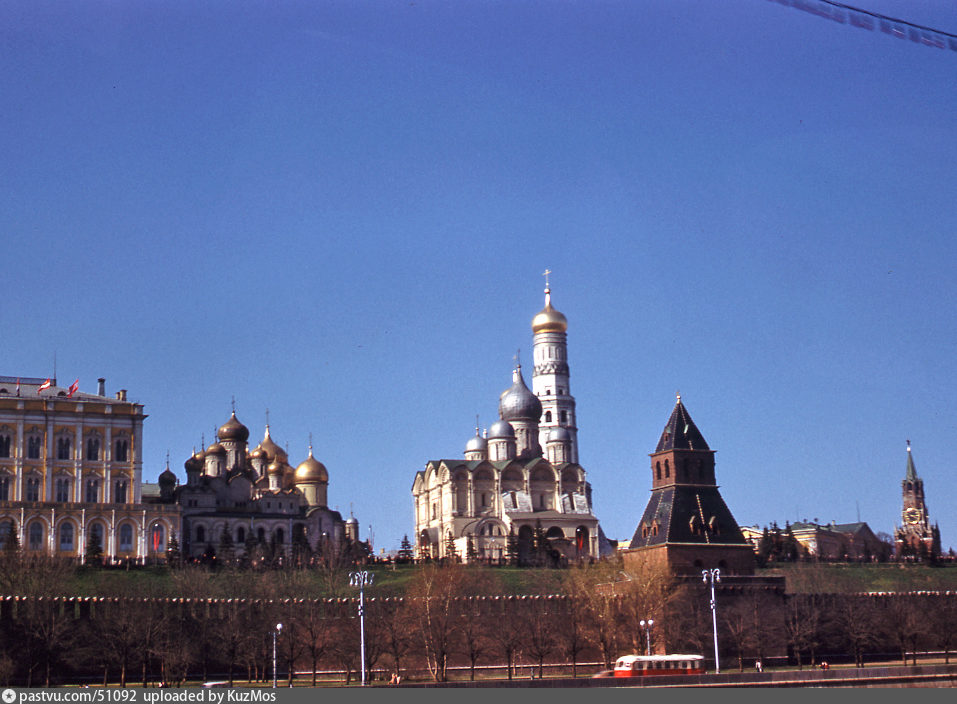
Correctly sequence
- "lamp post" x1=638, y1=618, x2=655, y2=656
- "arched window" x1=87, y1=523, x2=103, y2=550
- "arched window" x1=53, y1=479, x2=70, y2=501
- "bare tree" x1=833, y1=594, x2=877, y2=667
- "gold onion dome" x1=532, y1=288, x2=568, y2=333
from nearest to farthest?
"lamp post" x1=638, y1=618, x2=655, y2=656 → "bare tree" x1=833, y1=594, x2=877, y2=667 → "arched window" x1=87, y1=523, x2=103, y2=550 → "arched window" x1=53, y1=479, x2=70, y2=501 → "gold onion dome" x1=532, y1=288, x2=568, y2=333

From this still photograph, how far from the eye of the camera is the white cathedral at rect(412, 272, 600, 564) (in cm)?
10588

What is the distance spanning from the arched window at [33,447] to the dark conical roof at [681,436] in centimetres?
4274

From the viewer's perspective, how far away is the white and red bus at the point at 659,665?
5744 centimetres

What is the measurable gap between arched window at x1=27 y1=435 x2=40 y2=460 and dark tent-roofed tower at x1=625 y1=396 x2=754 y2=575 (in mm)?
41701

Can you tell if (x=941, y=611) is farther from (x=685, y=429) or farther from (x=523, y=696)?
(x=523, y=696)

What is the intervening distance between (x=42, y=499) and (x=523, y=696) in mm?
58528

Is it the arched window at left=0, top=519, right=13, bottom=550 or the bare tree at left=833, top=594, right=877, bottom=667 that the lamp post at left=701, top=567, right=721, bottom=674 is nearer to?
the bare tree at left=833, top=594, right=877, bottom=667

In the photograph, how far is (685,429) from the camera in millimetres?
76250

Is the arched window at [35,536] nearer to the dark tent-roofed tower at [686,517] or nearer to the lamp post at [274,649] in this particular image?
the lamp post at [274,649]

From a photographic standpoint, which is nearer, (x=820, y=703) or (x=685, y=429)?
(x=820, y=703)

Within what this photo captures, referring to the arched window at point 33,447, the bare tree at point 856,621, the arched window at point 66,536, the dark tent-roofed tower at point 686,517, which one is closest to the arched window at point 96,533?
the arched window at point 66,536

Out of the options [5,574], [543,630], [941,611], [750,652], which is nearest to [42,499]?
[5,574]

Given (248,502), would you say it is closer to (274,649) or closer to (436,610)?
(436,610)

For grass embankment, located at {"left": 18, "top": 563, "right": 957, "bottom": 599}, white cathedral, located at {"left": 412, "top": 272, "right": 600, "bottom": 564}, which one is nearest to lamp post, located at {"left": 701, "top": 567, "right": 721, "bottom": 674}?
grass embankment, located at {"left": 18, "top": 563, "right": 957, "bottom": 599}
